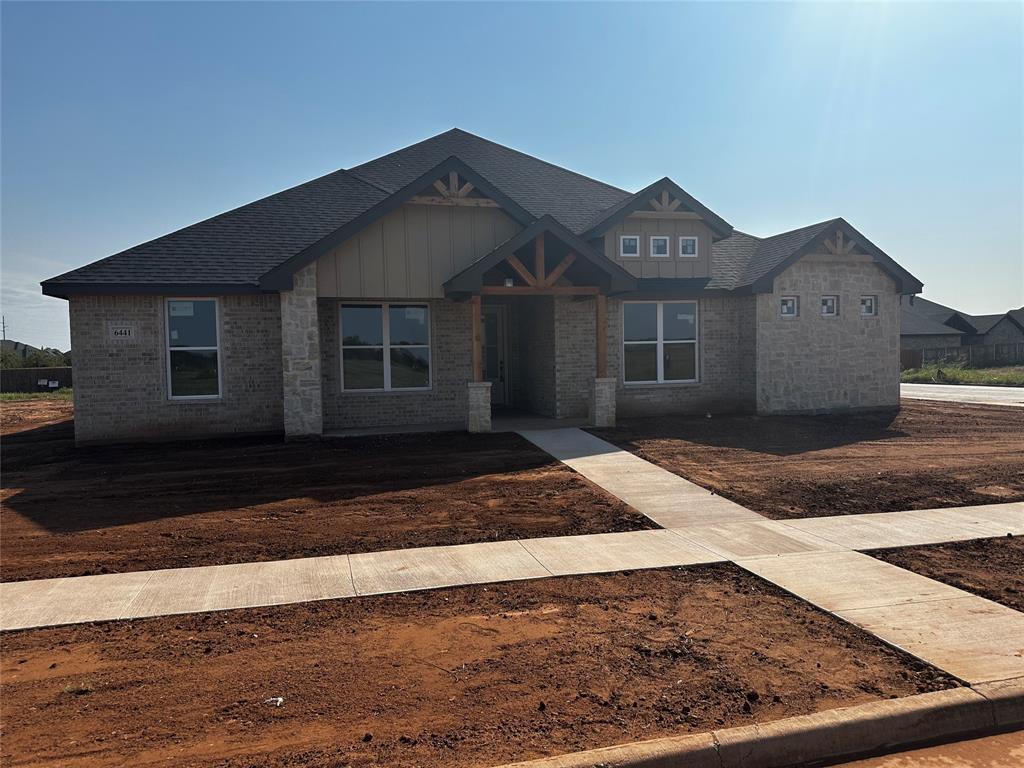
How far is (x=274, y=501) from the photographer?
9367 mm

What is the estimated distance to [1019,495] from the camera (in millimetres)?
9281

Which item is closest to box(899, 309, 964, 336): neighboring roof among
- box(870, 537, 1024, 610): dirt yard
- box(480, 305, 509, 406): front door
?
box(480, 305, 509, 406): front door

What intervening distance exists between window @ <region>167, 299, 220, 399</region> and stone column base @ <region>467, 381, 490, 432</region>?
537 cm

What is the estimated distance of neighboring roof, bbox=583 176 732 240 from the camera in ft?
53.6

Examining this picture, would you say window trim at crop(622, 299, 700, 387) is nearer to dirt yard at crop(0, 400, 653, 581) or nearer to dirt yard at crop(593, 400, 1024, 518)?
dirt yard at crop(593, 400, 1024, 518)

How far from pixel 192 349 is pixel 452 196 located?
6.20m

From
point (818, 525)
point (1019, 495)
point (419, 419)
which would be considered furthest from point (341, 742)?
point (419, 419)

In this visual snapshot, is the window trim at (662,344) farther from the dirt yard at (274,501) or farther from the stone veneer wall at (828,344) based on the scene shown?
the dirt yard at (274,501)

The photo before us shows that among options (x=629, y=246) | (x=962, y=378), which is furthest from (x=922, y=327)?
(x=629, y=246)

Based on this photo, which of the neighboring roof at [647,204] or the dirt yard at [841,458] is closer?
the dirt yard at [841,458]

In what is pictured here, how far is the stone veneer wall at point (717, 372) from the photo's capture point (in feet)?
56.8

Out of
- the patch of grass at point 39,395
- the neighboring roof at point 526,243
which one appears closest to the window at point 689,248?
the neighboring roof at point 526,243

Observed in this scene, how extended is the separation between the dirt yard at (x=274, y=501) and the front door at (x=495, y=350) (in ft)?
16.2

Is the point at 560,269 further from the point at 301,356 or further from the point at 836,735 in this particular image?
the point at 836,735
